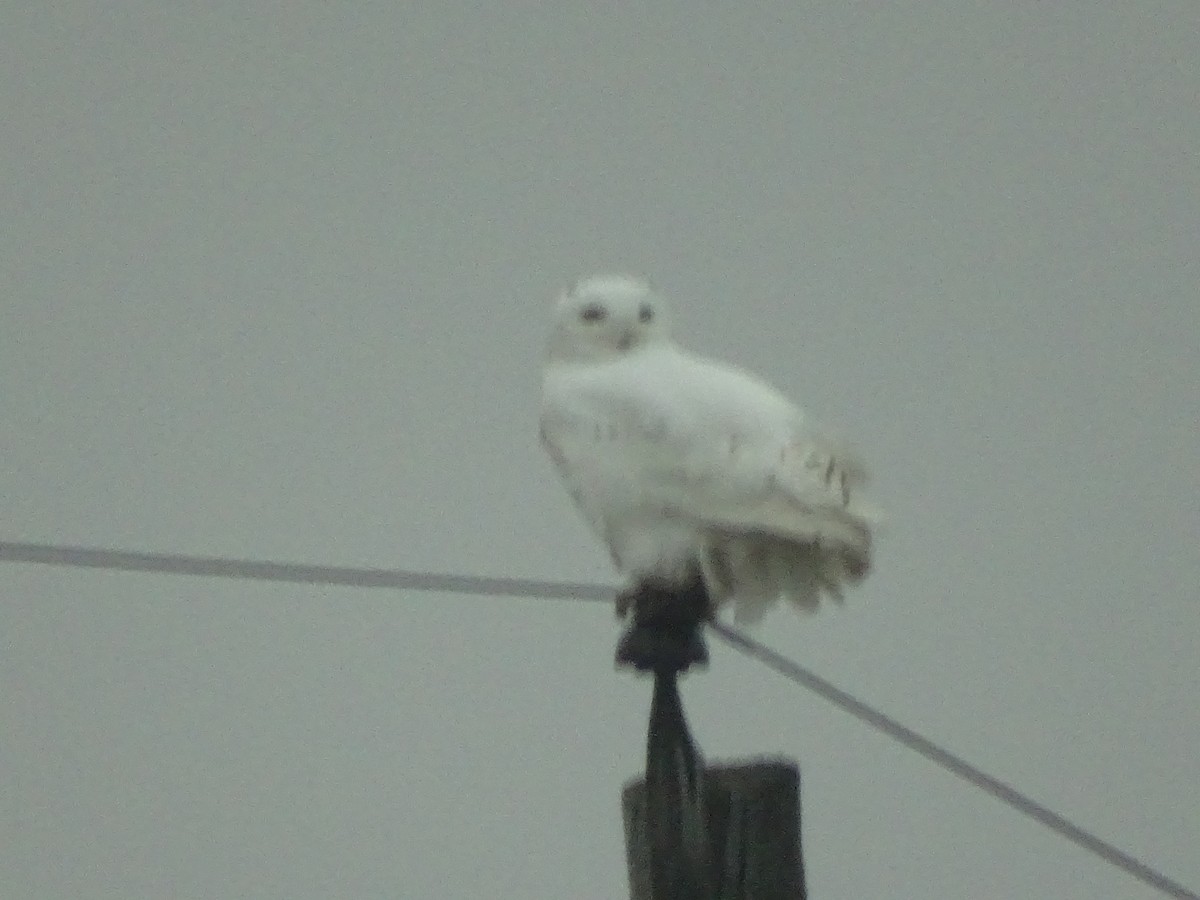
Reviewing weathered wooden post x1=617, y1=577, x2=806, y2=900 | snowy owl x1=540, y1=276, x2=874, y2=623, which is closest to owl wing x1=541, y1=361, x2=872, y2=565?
snowy owl x1=540, y1=276, x2=874, y2=623

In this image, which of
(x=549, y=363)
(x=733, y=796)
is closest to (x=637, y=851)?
(x=733, y=796)

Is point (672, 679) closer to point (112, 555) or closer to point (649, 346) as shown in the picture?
point (649, 346)

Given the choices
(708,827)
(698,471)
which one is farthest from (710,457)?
(708,827)

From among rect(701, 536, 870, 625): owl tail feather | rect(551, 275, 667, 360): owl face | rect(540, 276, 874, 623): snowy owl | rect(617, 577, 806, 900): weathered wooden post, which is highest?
rect(551, 275, 667, 360): owl face

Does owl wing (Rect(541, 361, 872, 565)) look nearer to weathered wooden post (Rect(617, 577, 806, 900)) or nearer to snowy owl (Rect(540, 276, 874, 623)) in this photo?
snowy owl (Rect(540, 276, 874, 623))

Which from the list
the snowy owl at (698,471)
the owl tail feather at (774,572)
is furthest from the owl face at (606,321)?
the owl tail feather at (774,572)

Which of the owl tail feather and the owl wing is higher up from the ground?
the owl wing

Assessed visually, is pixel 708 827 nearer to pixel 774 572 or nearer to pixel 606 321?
pixel 774 572

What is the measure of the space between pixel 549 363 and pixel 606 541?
103 millimetres

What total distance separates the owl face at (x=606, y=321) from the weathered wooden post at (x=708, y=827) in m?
0.20

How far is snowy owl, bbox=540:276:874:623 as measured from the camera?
852 mm

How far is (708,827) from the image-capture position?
0.82 meters

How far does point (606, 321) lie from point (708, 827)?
0.88 feet

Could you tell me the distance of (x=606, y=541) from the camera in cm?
90
